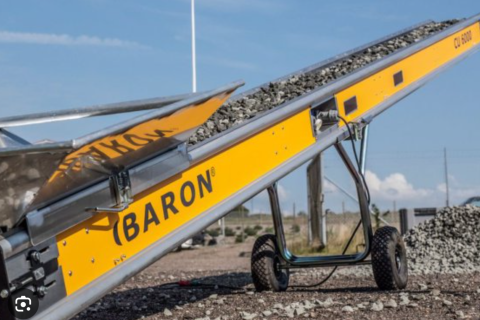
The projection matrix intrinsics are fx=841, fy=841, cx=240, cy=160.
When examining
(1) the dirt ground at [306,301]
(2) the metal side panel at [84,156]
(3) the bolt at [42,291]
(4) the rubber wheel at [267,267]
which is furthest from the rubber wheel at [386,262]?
(3) the bolt at [42,291]

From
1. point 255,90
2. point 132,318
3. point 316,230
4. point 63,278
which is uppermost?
point 255,90

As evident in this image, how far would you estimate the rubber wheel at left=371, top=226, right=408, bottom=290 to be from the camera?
644 cm

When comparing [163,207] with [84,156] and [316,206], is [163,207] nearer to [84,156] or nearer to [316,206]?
[84,156]

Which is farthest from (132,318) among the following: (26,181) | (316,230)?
(316,230)

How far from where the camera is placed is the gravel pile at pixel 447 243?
895cm

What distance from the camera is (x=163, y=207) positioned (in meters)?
4.32

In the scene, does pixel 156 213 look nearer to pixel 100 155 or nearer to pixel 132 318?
pixel 100 155

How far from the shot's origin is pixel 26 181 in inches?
135

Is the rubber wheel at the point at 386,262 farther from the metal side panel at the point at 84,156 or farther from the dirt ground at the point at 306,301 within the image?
the metal side panel at the point at 84,156

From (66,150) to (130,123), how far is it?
44 centimetres

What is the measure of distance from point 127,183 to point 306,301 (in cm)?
218

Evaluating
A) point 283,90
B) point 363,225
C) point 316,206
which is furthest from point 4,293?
point 316,206

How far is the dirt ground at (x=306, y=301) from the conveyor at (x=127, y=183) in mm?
947

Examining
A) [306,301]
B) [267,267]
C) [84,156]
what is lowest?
[267,267]
